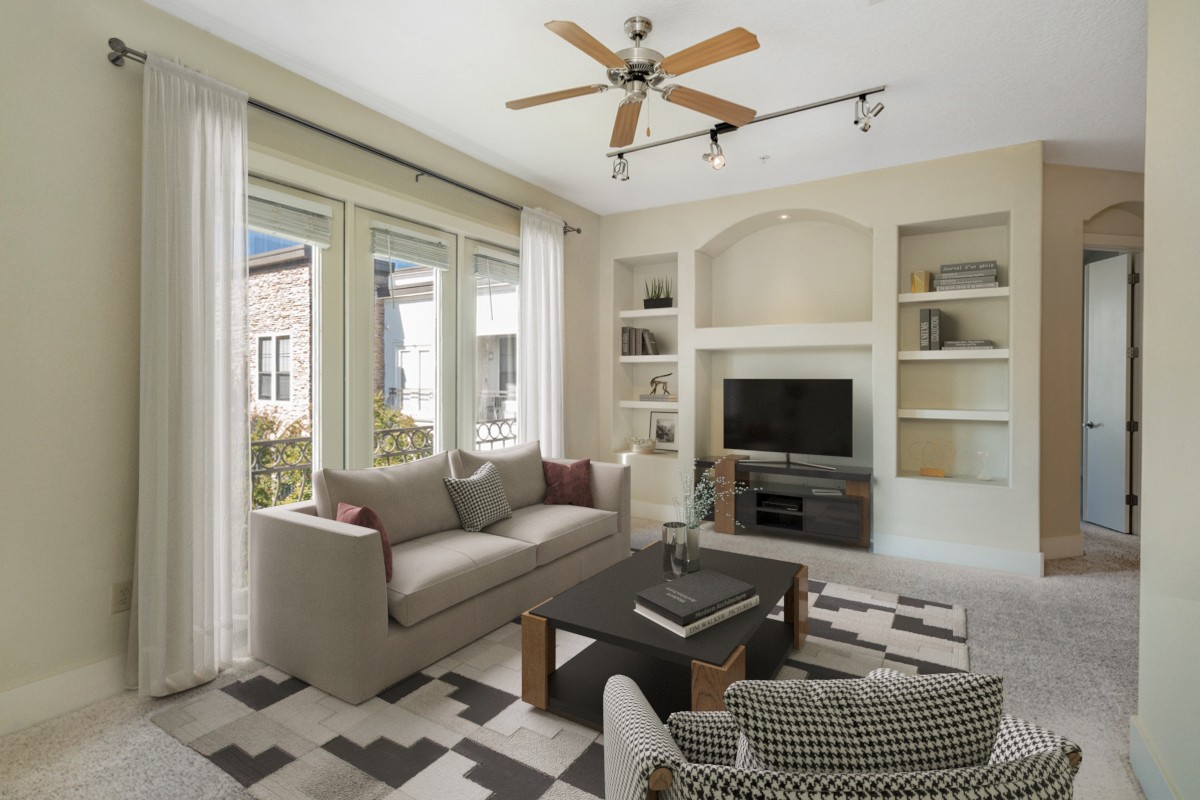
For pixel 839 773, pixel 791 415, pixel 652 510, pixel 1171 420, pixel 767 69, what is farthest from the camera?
pixel 652 510

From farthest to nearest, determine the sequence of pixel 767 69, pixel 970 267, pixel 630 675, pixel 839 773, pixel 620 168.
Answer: pixel 970 267 < pixel 620 168 < pixel 767 69 < pixel 630 675 < pixel 839 773

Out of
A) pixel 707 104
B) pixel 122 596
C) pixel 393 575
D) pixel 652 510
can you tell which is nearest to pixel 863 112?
pixel 707 104

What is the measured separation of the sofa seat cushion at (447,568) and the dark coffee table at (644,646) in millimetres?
509

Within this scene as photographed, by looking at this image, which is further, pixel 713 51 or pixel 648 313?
pixel 648 313

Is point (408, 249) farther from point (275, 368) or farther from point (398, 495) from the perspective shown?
point (398, 495)

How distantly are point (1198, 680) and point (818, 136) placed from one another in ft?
10.7

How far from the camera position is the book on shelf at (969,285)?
4.16m

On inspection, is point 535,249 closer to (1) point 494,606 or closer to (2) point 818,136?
(2) point 818,136

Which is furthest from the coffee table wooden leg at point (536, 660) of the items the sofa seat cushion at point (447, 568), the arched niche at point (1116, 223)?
the arched niche at point (1116, 223)

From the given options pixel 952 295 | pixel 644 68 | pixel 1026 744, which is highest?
pixel 644 68

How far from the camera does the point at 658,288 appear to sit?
221 inches

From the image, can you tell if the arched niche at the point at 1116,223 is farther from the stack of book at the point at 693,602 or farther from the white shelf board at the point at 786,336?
the stack of book at the point at 693,602

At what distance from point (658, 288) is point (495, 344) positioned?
1.85 meters

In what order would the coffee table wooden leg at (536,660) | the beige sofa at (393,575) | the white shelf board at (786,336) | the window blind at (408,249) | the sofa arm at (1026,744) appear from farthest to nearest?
the white shelf board at (786,336) → the window blind at (408,249) → the beige sofa at (393,575) → the coffee table wooden leg at (536,660) → the sofa arm at (1026,744)
